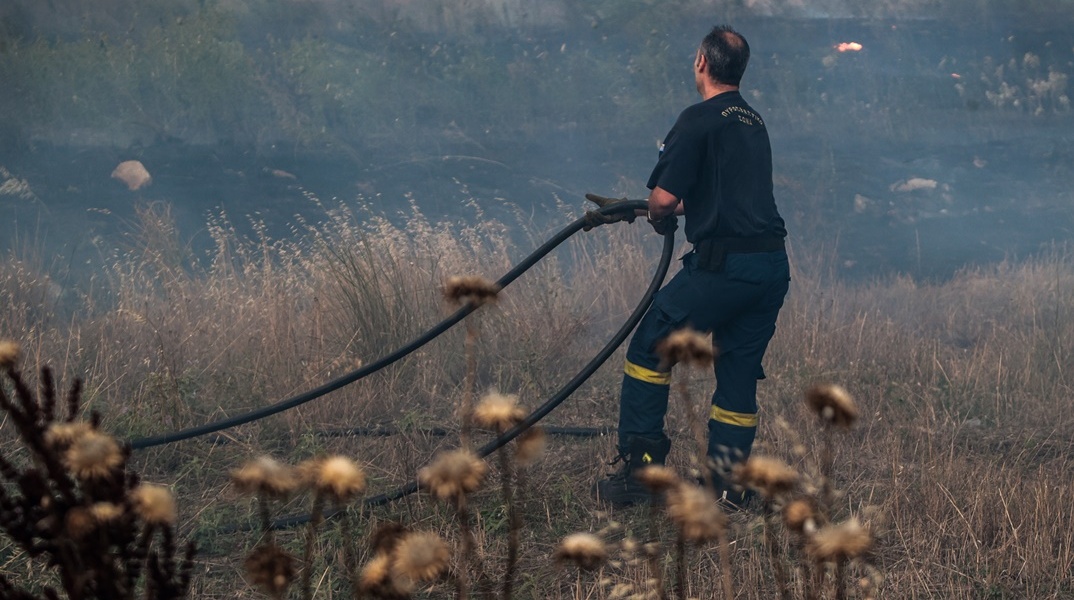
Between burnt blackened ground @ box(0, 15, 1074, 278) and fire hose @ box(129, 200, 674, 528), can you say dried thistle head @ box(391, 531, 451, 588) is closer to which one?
fire hose @ box(129, 200, 674, 528)

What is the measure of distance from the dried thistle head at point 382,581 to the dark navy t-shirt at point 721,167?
325 cm

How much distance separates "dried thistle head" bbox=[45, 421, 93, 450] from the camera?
1.68 meters

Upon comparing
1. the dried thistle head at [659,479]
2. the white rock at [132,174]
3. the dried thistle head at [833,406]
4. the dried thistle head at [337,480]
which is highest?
the white rock at [132,174]

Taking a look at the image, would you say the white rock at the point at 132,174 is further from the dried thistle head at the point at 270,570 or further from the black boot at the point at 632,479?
the dried thistle head at the point at 270,570

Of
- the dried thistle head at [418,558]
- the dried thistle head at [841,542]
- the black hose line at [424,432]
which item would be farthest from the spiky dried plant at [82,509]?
the black hose line at [424,432]

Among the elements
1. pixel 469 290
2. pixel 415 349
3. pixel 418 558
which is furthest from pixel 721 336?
pixel 418 558

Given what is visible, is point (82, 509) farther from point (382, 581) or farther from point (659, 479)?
point (659, 479)

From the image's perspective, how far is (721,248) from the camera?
4.65m

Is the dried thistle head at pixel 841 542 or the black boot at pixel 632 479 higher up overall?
the dried thistle head at pixel 841 542

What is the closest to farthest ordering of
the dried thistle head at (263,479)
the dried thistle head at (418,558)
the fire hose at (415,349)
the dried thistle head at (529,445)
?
the dried thistle head at (418,558), the dried thistle head at (263,479), the dried thistle head at (529,445), the fire hose at (415,349)

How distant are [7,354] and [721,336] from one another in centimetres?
366

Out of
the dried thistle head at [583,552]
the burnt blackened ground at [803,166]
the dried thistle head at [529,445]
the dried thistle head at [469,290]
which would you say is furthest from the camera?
the burnt blackened ground at [803,166]

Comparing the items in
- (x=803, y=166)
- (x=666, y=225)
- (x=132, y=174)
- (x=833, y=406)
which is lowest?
(x=833, y=406)

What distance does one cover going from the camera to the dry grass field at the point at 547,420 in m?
3.98
